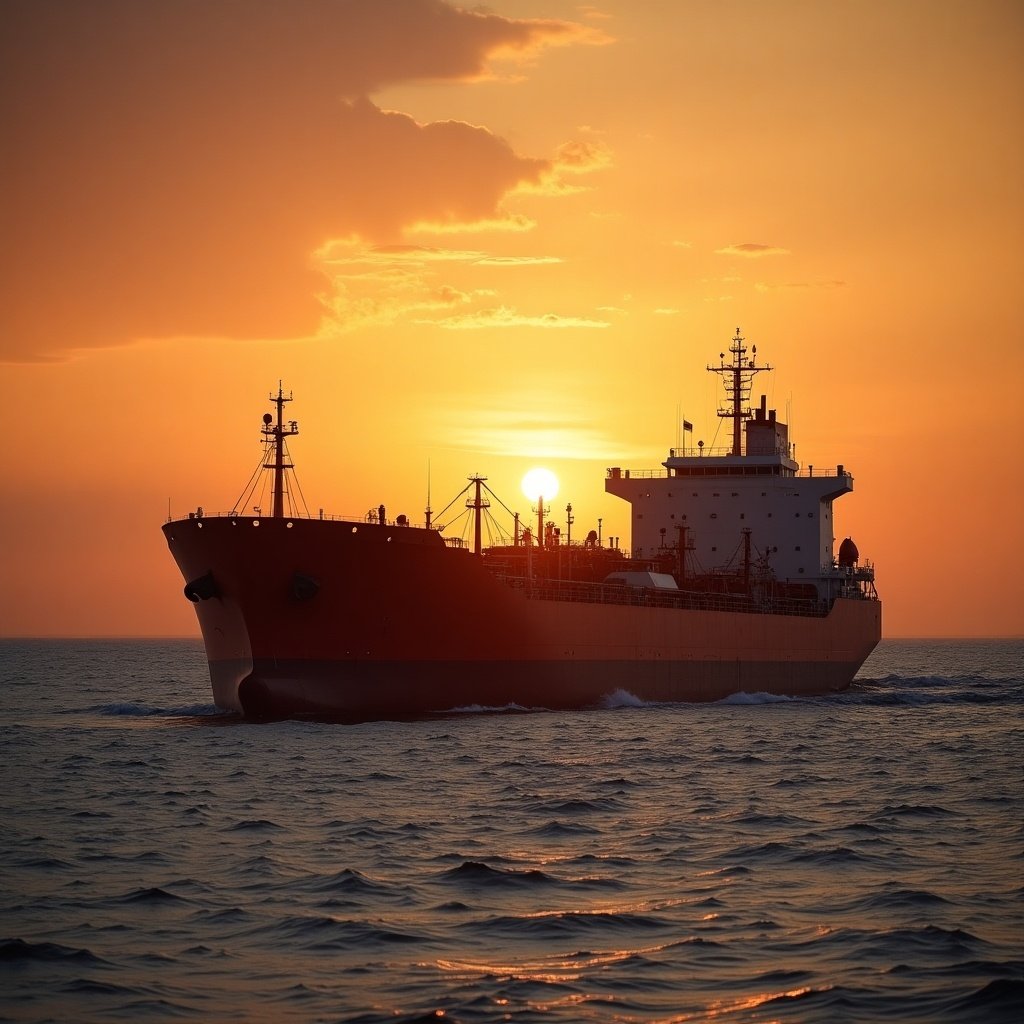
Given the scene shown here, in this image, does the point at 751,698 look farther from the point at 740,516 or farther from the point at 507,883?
the point at 507,883

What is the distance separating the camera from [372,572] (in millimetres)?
28766

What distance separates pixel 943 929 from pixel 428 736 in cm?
1638

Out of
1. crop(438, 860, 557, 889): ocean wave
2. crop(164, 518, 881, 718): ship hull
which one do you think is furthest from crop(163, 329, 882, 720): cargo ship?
crop(438, 860, 557, 889): ocean wave

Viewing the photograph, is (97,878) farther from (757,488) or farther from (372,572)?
(757,488)

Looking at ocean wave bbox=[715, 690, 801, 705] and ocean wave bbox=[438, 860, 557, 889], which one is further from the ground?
ocean wave bbox=[438, 860, 557, 889]

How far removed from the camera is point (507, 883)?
13281 millimetres

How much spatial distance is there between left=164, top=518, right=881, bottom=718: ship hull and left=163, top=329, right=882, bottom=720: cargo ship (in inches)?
1.6

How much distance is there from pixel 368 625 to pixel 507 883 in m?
15.9

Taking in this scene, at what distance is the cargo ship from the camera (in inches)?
1126

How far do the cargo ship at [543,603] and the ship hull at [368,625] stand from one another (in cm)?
4

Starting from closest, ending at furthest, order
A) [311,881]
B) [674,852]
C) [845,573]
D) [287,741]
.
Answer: [311,881], [674,852], [287,741], [845,573]

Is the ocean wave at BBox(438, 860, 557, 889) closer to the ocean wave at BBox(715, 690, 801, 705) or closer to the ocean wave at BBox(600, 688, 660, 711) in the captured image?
the ocean wave at BBox(600, 688, 660, 711)

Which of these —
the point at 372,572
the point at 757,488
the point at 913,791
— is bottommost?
the point at 913,791

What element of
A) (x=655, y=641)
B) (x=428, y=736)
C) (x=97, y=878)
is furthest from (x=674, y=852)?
(x=655, y=641)
